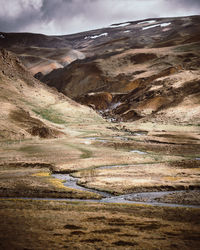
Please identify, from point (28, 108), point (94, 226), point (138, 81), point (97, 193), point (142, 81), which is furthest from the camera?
point (138, 81)

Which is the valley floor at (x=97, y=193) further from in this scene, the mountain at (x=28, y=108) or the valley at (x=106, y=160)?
the mountain at (x=28, y=108)

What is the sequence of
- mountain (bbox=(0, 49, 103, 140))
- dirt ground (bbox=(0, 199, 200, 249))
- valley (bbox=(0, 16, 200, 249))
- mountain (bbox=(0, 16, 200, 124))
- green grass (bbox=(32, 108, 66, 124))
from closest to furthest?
dirt ground (bbox=(0, 199, 200, 249))
valley (bbox=(0, 16, 200, 249))
mountain (bbox=(0, 49, 103, 140))
green grass (bbox=(32, 108, 66, 124))
mountain (bbox=(0, 16, 200, 124))

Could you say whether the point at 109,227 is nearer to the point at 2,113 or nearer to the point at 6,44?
the point at 2,113

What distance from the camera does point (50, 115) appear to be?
63062mm

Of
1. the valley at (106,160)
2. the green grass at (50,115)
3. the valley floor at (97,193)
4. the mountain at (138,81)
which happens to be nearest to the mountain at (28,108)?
the green grass at (50,115)

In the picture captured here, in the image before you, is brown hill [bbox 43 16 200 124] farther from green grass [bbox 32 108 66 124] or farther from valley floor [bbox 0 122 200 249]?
valley floor [bbox 0 122 200 249]

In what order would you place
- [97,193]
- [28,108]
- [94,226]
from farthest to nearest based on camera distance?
[28,108] → [97,193] → [94,226]

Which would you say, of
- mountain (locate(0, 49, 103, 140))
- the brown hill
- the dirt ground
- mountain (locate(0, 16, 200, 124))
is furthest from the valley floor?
mountain (locate(0, 16, 200, 124))

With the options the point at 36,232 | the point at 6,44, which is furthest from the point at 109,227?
the point at 6,44

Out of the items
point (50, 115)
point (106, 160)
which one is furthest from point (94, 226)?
point (50, 115)

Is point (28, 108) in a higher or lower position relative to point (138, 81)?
lower

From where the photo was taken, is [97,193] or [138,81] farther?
[138,81]

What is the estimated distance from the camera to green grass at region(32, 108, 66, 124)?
60.9m

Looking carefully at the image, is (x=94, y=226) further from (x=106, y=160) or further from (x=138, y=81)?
(x=138, y=81)
